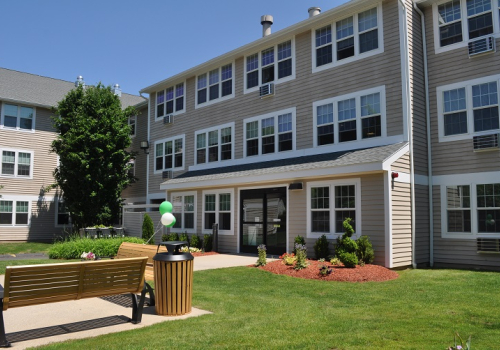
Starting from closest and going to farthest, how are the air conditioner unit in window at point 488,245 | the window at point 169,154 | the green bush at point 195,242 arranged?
the air conditioner unit in window at point 488,245
the green bush at point 195,242
the window at point 169,154

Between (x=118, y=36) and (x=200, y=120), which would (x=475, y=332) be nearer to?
(x=118, y=36)

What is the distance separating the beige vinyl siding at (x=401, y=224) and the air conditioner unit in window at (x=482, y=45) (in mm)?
4284

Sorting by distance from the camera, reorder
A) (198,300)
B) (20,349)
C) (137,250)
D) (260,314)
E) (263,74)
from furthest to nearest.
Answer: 1. (263,74)
2. (137,250)
3. (198,300)
4. (260,314)
5. (20,349)

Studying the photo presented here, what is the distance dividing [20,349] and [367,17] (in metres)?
13.1

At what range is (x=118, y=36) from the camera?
597 inches

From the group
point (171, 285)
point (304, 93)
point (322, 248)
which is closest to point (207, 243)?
point (322, 248)

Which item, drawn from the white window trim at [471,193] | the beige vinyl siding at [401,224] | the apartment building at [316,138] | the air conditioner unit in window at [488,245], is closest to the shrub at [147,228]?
the apartment building at [316,138]

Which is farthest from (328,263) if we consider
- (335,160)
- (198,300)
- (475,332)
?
(475,332)

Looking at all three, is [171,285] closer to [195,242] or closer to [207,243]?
[207,243]

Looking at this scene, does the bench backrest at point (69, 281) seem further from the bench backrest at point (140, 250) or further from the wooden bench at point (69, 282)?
the bench backrest at point (140, 250)

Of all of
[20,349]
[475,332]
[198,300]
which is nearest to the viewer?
[20,349]

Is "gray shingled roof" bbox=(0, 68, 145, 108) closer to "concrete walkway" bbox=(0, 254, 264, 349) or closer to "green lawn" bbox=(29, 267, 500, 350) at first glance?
"green lawn" bbox=(29, 267, 500, 350)

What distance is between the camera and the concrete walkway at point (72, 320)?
5352mm

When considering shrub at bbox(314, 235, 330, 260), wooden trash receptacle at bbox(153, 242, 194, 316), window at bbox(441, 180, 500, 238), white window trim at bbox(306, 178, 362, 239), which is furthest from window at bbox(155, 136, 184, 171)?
wooden trash receptacle at bbox(153, 242, 194, 316)
